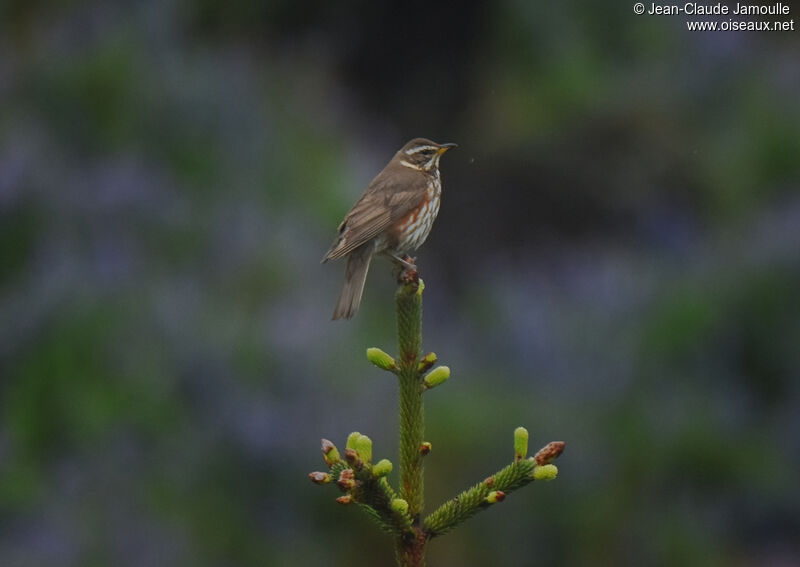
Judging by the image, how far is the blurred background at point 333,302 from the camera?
550 centimetres

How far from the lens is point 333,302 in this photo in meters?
7.55

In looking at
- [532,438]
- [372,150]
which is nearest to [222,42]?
[372,150]

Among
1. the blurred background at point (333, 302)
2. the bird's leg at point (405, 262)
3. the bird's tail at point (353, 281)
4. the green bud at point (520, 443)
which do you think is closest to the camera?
the green bud at point (520, 443)

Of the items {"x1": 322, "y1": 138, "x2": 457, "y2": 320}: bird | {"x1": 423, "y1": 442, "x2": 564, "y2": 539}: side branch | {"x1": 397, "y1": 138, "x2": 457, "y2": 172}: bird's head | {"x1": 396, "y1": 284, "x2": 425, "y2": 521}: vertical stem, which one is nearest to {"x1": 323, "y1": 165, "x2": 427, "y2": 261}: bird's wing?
{"x1": 322, "y1": 138, "x2": 457, "y2": 320}: bird

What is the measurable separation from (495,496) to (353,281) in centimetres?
141

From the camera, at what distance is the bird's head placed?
14.0 ft

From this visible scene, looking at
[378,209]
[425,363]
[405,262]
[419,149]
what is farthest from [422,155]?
[425,363]

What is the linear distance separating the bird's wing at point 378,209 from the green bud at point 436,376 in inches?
47.0

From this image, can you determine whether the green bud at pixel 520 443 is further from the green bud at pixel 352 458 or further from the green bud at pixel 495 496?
the green bud at pixel 352 458

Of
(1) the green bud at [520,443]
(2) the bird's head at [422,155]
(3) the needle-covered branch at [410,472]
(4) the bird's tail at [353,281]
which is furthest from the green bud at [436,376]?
(2) the bird's head at [422,155]

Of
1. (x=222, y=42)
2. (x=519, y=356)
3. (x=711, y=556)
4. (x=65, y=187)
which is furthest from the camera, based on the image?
(x=222, y=42)

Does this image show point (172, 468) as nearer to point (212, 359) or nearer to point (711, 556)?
point (212, 359)

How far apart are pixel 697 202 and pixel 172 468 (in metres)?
5.76

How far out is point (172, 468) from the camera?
217 inches
